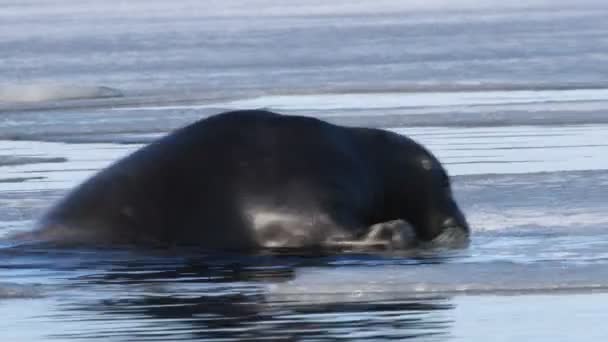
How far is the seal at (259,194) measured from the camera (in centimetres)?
937

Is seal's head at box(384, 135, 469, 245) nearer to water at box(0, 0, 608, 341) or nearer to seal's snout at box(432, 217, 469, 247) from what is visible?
seal's snout at box(432, 217, 469, 247)

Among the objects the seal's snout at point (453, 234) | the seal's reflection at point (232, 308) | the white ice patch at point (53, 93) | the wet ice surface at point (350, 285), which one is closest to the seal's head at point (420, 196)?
the seal's snout at point (453, 234)

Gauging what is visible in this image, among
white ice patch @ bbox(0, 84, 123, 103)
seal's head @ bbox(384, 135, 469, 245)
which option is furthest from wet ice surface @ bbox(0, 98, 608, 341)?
white ice patch @ bbox(0, 84, 123, 103)

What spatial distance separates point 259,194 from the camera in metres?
9.41

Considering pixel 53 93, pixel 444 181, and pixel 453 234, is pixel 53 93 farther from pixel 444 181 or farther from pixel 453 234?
pixel 453 234

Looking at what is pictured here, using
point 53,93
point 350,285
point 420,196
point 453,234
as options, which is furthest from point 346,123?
point 350,285

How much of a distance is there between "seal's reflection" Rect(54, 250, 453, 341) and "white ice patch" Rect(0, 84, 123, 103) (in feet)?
40.7

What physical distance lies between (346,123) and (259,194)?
24.5 ft

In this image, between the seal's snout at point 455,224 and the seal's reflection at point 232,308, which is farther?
the seal's snout at point 455,224

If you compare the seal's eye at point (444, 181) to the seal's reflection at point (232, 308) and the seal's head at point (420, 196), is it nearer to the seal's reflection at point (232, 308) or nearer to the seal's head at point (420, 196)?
the seal's head at point (420, 196)

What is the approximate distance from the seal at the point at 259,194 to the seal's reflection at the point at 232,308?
0.43 metres

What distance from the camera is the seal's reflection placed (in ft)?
22.9

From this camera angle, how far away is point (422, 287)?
8.05 meters

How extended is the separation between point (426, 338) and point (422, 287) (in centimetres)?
121
